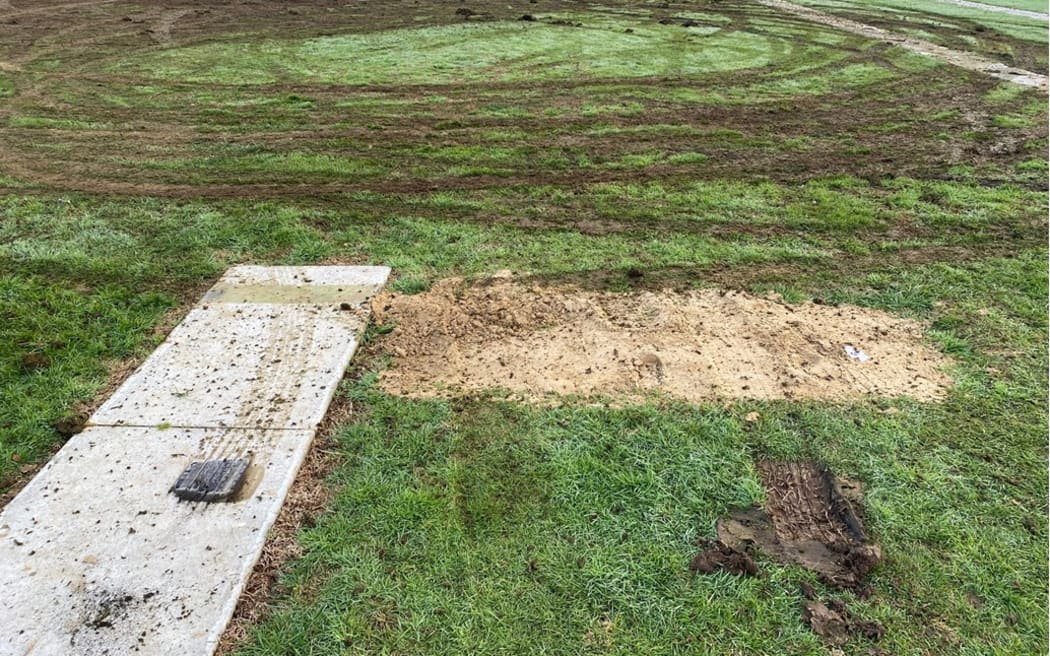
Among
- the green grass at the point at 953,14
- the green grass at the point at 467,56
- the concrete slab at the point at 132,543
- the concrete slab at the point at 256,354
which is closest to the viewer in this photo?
the concrete slab at the point at 132,543

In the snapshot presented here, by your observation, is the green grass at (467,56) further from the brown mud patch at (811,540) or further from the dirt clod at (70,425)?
the brown mud patch at (811,540)

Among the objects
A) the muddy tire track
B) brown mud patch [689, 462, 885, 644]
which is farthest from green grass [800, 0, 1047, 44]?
brown mud patch [689, 462, 885, 644]

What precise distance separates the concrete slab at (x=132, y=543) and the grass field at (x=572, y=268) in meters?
0.24

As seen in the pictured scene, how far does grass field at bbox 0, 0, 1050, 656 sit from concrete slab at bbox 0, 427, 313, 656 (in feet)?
0.80

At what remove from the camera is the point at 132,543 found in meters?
2.62

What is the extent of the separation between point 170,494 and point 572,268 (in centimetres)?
300

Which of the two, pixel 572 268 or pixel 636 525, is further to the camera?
pixel 572 268

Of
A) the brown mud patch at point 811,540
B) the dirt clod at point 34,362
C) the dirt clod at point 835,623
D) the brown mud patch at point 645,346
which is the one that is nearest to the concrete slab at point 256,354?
the brown mud patch at point 645,346

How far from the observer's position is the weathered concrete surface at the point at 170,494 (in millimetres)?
2344

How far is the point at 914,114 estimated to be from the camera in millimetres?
8531

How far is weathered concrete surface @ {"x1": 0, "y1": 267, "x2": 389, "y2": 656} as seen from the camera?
2.34m

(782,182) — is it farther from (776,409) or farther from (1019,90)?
(1019,90)

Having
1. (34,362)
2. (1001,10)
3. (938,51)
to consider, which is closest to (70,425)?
(34,362)

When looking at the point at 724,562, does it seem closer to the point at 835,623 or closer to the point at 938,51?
the point at 835,623
